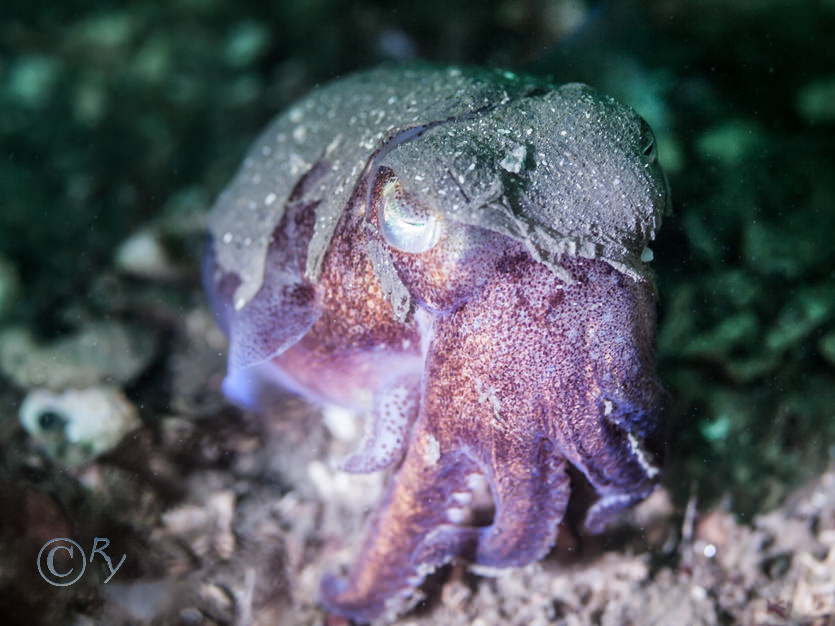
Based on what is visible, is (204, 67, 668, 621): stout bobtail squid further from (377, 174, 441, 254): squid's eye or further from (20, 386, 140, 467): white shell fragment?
(20, 386, 140, 467): white shell fragment

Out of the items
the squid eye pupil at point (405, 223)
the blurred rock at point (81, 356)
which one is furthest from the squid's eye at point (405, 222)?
the blurred rock at point (81, 356)

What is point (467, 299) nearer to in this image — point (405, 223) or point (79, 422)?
point (405, 223)

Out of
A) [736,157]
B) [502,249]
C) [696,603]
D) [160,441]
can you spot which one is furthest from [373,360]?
[736,157]

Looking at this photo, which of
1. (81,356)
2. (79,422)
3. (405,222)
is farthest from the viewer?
(81,356)

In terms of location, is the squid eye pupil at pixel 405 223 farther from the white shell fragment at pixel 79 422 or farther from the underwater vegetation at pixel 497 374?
the white shell fragment at pixel 79 422

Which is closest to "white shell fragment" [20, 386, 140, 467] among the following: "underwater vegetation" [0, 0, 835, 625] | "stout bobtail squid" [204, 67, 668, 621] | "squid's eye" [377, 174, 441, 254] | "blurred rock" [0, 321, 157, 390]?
"underwater vegetation" [0, 0, 835, 625]

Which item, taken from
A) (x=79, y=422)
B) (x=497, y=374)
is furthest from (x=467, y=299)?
(x=79, y=422)

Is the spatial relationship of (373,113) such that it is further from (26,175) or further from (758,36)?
(26,175)
